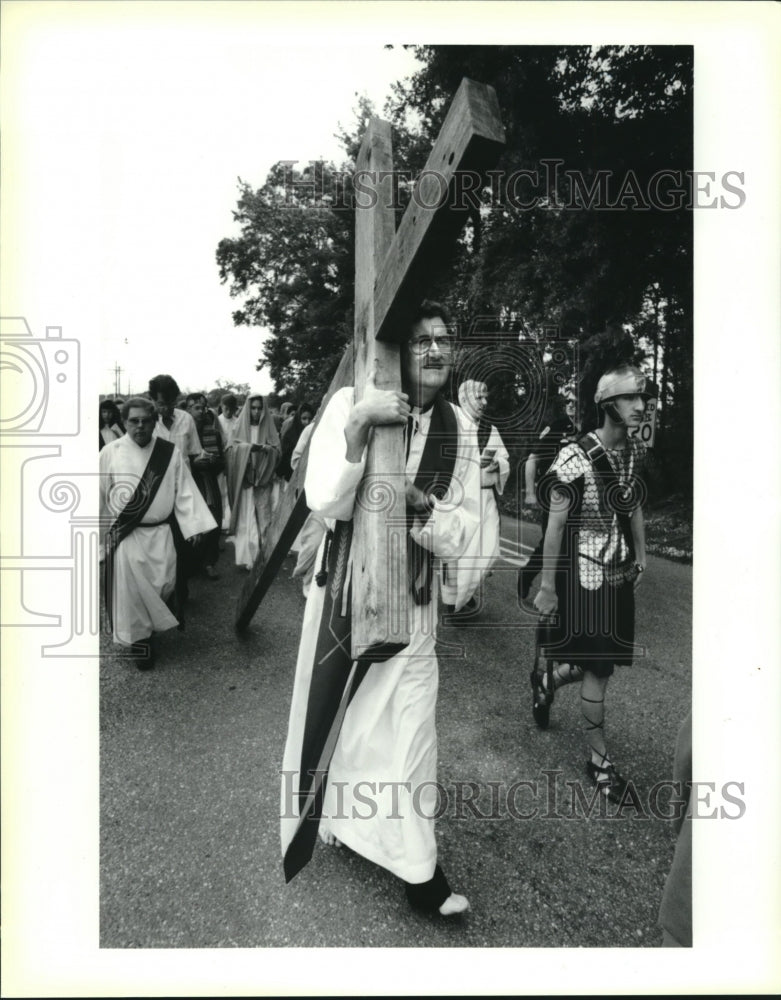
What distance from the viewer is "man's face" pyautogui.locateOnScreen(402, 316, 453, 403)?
190 centimetres

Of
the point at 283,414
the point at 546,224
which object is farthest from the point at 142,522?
the point at 283,414

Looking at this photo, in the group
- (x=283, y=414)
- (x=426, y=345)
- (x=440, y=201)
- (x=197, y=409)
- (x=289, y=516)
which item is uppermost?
(x=283, y=414)

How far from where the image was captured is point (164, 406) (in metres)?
4.87

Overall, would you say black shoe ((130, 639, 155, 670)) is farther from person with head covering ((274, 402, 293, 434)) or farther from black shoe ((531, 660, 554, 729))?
person with head covering ((274, 402, 293, 434))

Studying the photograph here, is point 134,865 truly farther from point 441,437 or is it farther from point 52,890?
point 441,437

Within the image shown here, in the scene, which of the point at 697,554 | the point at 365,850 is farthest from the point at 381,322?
the point at 365,850

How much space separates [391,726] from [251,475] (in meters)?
4.37

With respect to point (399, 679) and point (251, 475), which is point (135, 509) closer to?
point (251, 475)

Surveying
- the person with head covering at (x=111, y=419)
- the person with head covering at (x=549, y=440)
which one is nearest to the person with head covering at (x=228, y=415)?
the person with head covering at (x=111, y=419)

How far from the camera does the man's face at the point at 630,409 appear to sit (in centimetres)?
254

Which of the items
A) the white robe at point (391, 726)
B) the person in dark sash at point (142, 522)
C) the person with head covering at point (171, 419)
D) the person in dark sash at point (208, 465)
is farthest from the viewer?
the person in dark sash at point (208, 465)

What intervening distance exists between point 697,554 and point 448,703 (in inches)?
65.9

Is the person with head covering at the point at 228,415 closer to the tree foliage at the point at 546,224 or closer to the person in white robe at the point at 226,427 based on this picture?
the person in white robe at the point at 226,427

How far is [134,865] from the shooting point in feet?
6.90
